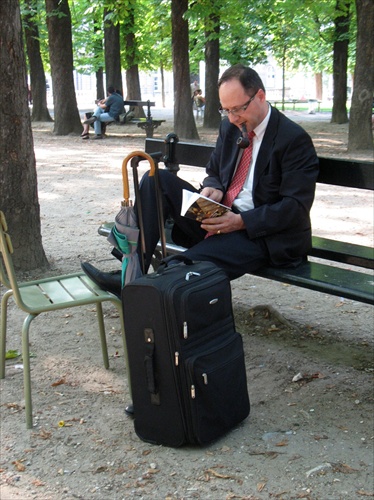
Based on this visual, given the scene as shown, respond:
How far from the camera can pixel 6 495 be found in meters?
2.96

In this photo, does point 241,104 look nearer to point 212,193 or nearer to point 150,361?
point 212,193

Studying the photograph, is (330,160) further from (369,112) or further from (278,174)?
(369,112)

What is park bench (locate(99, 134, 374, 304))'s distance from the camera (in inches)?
143

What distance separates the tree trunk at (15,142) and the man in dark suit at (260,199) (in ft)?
5.60

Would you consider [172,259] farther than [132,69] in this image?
No

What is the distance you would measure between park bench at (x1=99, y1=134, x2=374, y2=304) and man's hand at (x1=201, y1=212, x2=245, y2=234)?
297 mm

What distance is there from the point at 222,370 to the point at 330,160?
1.65 meters

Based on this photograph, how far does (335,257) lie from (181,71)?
39.9 feet

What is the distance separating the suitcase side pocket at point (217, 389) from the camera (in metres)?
3.12

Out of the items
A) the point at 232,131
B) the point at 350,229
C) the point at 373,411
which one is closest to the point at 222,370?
the point at 373,411

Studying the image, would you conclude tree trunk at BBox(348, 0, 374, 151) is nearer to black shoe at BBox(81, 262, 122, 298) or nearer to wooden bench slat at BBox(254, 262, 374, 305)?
wooden bench slat at BBox(254, 262, 374, 305)

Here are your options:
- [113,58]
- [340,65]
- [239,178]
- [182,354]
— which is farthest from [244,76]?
[340,65]

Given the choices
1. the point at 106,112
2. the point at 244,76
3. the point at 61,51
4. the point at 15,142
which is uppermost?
the point at 61,51

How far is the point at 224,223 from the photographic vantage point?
12.7ft
